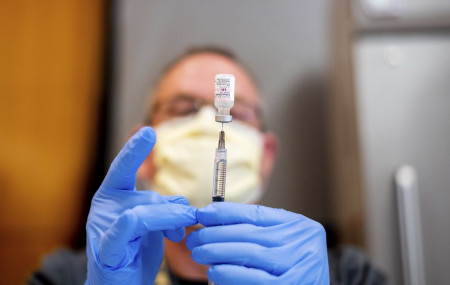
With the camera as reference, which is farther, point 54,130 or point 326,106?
point 326,106

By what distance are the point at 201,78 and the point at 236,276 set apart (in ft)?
2.48

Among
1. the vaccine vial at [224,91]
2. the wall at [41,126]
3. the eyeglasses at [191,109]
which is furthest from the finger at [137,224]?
the wall at [41,126]

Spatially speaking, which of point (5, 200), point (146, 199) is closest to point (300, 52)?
point (146, 199)

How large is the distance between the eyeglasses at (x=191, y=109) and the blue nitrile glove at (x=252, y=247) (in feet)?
1.68

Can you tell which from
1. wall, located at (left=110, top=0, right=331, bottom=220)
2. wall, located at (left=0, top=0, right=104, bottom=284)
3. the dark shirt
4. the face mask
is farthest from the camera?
wall, located at (left=110, top=0, right=331, bottom=220)

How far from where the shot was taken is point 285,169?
1688mm

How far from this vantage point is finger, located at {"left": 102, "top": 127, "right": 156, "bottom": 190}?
591 millimetres

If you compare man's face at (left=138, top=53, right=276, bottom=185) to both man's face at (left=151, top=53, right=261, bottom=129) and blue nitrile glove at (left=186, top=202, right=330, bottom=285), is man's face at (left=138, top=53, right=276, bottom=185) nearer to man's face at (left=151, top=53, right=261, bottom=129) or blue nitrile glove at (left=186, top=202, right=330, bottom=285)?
man's face at (left=151, top=53, right=261, bottom=129)

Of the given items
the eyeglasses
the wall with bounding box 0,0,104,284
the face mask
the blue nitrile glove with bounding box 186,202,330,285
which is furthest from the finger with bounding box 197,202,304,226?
the wall with bounding box 0,0,104,284

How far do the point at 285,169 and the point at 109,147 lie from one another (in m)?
0.87

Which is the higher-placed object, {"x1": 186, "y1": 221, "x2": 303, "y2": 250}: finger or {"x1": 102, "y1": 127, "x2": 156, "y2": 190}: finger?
{"x1": 102, "y1": 127, "x2": 156, "y2": 190}: finger

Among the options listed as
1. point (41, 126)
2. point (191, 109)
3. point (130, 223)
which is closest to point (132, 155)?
point (130, 223)

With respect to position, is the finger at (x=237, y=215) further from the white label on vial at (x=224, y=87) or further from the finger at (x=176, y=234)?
the white label on vial at (x=224, y=87)

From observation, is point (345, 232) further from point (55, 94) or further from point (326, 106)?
point (55, 94)
